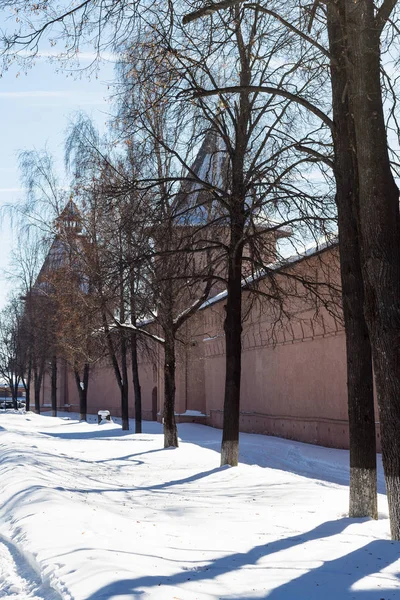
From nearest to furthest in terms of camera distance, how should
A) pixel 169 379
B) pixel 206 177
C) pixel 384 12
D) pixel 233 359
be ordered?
pixel 384 12 < pixel 233 359 < pixel 206 177 < pixel 169 379

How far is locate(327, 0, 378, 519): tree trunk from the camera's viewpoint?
31.1 ft

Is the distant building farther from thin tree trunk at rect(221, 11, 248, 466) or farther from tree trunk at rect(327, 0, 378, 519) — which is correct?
tree trunk at rect(327, 0, 378, 519)

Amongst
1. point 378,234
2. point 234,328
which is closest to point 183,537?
point 378,234

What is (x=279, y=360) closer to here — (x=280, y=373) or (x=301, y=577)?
(x=280, y=373)

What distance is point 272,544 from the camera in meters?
7.75

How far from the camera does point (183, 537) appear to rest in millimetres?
8078

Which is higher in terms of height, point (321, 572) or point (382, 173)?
point (382, 173)

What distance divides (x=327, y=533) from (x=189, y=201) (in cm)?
994

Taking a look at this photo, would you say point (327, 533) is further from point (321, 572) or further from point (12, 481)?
point (12, 481)

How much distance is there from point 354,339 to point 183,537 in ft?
10.3

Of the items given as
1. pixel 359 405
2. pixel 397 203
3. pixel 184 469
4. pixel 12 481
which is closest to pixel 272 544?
pixel 359 405

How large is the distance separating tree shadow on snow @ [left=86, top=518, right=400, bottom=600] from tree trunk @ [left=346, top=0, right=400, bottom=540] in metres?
1.09

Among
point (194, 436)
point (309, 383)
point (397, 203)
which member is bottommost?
point (194, 436)

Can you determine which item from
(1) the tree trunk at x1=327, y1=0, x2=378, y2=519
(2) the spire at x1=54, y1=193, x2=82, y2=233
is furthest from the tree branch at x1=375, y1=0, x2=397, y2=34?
(2) the spire at x1=54, y1=193, x2=82, y2=233
